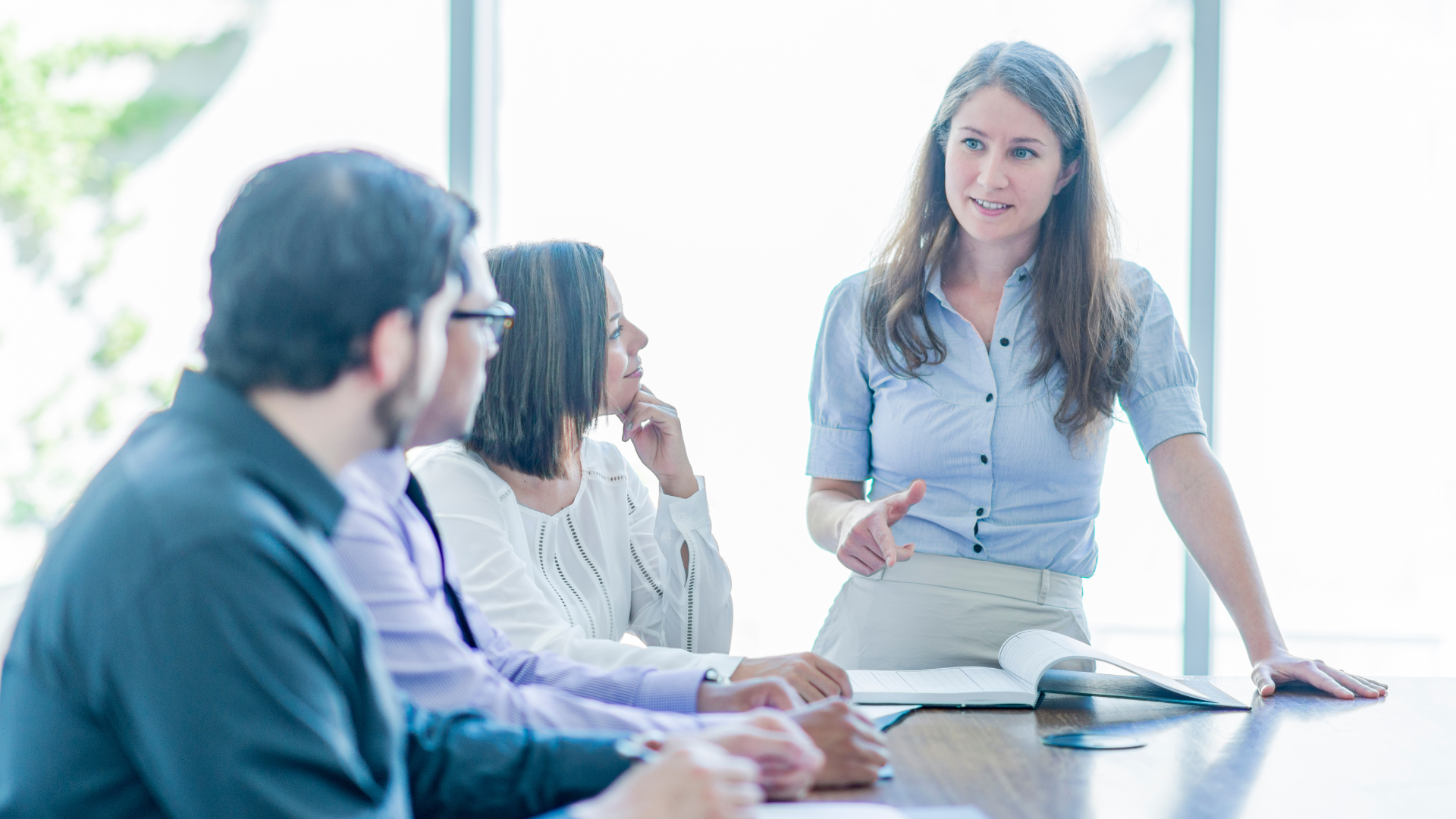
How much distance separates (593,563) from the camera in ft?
5.72

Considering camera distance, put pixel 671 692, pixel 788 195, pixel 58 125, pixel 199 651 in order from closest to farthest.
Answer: pixel 199 651, pixel 671 692, pixel 788 195, pixel 58 125

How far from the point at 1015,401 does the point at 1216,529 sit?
0.38 meters

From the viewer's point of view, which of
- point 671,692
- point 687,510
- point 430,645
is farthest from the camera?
point 687,510

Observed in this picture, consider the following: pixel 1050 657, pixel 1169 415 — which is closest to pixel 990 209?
pixel 1169 415

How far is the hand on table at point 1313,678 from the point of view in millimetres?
1430

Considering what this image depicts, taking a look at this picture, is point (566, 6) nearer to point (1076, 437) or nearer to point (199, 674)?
point (1076, 437)

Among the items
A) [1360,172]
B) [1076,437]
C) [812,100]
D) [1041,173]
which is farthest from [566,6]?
[1360,172]

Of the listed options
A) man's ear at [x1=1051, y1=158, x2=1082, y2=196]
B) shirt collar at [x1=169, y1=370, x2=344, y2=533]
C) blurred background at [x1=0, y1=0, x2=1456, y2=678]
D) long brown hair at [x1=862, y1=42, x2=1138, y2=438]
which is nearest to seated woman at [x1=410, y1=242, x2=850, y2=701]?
long brown hair at [x1=862, y1=42, x2=1138, y2=438]

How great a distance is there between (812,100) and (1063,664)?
1.89 m

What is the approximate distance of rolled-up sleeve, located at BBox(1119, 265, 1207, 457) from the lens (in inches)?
68.4

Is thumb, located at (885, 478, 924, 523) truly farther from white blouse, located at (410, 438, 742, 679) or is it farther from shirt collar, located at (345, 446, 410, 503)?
shirt collar, located at (345, 446, 410, 503)

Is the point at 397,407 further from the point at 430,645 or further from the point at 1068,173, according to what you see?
the point at 1068,173

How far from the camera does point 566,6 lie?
2.86 metres

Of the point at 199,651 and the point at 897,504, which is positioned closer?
the point at 199,651
